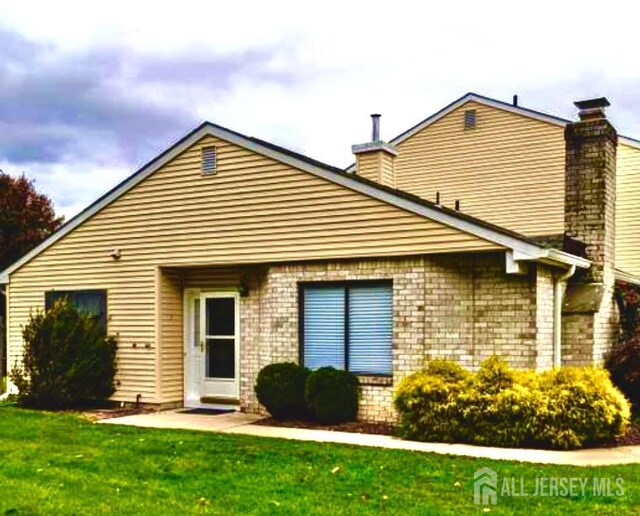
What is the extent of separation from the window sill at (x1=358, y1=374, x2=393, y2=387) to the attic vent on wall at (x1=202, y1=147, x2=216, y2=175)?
4.70m

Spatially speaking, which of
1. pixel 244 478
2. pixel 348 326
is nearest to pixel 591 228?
pixel 348 326

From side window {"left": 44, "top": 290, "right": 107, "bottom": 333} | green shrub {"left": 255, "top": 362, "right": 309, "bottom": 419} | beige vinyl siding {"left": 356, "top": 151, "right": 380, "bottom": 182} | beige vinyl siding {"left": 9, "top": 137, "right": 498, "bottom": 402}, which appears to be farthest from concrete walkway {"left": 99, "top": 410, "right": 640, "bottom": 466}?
beige vinyl siding {"left": 356, "top": 151, "right": 380, "bottom": 182}

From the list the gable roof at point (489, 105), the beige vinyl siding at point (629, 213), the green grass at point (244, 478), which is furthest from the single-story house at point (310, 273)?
the gable roof at point (489, 105)

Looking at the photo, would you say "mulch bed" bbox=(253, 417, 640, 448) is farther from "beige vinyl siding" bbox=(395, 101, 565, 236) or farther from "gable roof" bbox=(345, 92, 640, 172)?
"gable roof" bbox=(345, 92, 640, 172)

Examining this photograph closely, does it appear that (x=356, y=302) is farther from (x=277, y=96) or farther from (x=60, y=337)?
(x=277, y=96)

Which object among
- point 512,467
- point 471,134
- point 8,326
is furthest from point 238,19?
point 471,134

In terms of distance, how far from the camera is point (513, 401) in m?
10.2

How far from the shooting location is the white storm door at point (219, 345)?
1439 cm

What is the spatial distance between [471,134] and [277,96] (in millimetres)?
6443

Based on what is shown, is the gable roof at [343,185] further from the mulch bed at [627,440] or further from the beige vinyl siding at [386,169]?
the mulch bed at [627,440]

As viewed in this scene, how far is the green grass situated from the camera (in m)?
6.83

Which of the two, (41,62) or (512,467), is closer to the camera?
(512,467)

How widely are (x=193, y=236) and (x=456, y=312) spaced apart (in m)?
5.16

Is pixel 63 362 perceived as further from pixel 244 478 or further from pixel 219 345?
pixel 244 478
